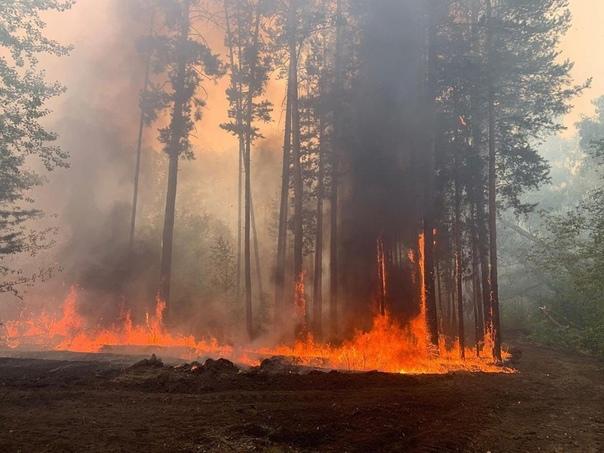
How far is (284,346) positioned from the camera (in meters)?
17.9

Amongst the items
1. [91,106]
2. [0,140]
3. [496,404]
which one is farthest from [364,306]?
[91,106]

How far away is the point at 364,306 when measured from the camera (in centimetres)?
1903


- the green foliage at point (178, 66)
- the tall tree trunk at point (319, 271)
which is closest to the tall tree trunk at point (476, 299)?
the tall tree trunk at point (319, 271)

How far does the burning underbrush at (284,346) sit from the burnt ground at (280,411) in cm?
199

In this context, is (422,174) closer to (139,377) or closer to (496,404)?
(496,404)

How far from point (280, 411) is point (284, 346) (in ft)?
30.6

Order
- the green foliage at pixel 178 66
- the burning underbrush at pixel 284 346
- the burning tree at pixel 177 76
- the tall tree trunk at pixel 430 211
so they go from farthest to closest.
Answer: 1. the green foliage at pixel 178 66
2. the burning tree at pixel 177 76
3. the tall tree trunk at pixel 430 211
4. the burning underbrush at pixel 284 346

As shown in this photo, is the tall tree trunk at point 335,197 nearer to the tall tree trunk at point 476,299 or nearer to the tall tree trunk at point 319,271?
the tall tree trunk at point 319,271

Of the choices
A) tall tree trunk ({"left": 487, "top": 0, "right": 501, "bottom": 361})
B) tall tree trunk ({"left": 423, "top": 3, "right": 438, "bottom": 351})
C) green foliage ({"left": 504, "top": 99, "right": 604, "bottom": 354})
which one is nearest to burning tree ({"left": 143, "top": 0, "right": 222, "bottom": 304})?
tall tree trunk ({"left": 423, "top": 3, "right": 438, "bottom": 351})

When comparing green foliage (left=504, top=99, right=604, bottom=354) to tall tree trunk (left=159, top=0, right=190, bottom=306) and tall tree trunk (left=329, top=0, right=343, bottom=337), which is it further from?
tall tree trunk (left=159, top=0, right=190, bottom=306)

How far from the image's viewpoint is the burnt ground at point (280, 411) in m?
7.25

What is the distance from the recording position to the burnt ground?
285 inches

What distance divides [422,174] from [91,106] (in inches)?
770

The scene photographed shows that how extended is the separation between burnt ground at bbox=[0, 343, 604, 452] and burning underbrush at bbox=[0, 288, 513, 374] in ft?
6.54
